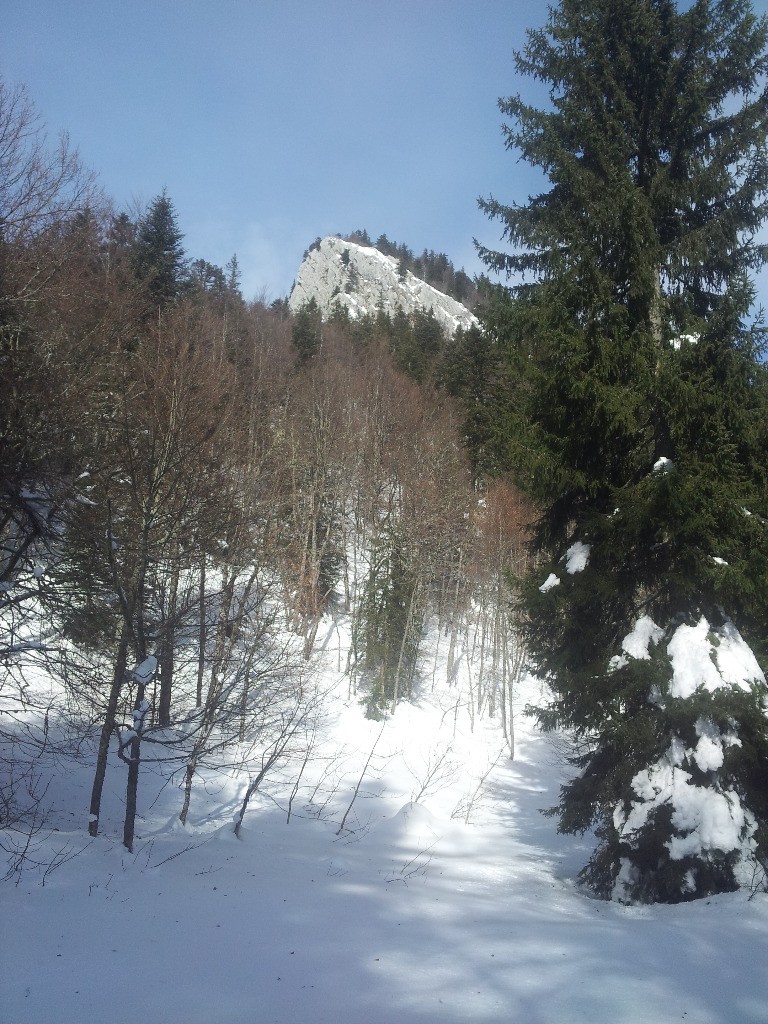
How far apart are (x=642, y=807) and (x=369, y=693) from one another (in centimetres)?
1476

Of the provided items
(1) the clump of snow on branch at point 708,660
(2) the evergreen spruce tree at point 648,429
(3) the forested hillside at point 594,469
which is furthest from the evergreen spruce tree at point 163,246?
(1) the clump of snow on branch at point 708,660

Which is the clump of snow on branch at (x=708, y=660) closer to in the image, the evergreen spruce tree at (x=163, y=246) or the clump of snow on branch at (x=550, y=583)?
the clump of snow on branch at (x=550, y=583)

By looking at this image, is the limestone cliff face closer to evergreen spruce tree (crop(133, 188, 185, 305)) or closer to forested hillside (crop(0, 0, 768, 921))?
evergreen spruce tree (crop(133, 188, 185, 305))

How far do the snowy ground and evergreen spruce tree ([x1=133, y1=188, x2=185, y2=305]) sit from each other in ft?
78.3

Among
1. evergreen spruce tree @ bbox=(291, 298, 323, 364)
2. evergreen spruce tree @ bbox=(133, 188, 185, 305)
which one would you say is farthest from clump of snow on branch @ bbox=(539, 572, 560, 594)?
evergreen spruce tree @ bbox=(291, 298, 323, 364)

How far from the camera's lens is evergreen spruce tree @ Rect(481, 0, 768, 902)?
687 cm

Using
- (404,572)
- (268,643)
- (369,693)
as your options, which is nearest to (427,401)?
(404,572)

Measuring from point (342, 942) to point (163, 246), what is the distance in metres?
30.4

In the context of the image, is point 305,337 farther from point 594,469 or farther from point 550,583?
point 550,583

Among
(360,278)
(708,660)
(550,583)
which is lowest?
(708,660)

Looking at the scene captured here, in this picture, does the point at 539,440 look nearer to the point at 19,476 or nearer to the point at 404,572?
the point at 19,476

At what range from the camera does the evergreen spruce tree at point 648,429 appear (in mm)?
6871

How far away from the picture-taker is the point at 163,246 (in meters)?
29.5

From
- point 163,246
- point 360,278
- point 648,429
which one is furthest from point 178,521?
point 360,278
